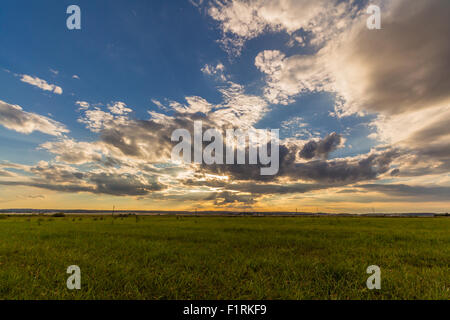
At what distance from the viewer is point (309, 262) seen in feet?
22.8

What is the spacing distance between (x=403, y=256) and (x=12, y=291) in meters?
12.5

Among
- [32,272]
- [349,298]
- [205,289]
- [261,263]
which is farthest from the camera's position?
[261,263]

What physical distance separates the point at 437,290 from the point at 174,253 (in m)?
7.73

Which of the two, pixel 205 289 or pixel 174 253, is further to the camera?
pixel 174 253

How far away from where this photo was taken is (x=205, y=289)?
4812 mm
